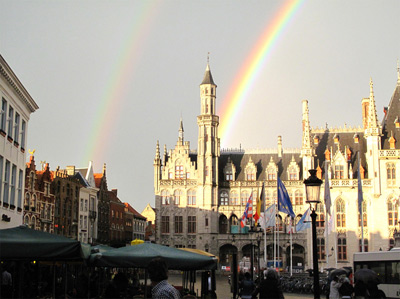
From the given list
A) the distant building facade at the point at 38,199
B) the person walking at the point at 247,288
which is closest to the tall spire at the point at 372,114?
the distant building facade at the point at 38,199

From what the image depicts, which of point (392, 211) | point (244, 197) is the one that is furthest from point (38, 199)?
point (392, 211)

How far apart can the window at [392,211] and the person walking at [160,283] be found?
65261mm

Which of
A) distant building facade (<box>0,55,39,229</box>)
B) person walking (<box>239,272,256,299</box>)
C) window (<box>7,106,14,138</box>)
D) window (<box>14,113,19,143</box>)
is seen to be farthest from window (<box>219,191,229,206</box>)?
person walking (<box>239,272,256,299</box>)

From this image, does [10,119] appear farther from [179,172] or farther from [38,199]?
[179,172]

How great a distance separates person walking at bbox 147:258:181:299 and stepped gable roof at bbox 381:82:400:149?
67.4 meters

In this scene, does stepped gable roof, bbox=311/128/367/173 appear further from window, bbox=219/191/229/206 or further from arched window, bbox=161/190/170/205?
arched window, bbox=161/190/170/205

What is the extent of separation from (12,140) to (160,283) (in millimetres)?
24412

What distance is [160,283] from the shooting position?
8.63m

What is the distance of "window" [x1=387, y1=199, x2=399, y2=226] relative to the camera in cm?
6936

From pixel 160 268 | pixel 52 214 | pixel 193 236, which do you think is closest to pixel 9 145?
pixel 160 268

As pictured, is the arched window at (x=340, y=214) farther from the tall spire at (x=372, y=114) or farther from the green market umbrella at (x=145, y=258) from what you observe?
the green market umbrella at (x=145, y=258)

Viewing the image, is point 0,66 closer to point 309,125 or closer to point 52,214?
point 52,214

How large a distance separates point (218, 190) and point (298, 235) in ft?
38.3

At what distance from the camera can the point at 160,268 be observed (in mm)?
8703
